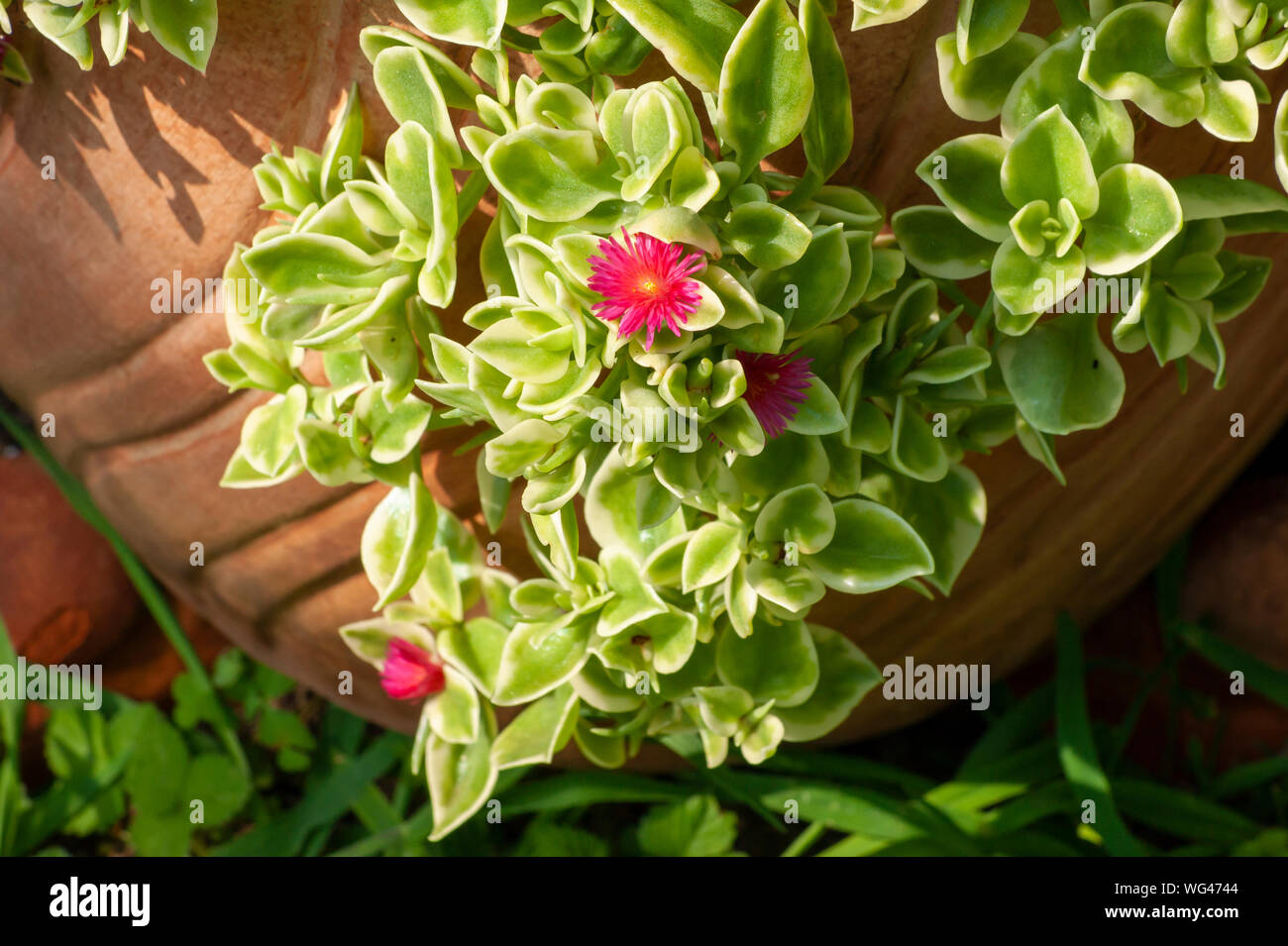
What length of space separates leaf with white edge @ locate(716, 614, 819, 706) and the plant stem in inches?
28.1

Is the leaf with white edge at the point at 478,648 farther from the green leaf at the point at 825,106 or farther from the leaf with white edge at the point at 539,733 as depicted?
the green leaf at the point at 825,106

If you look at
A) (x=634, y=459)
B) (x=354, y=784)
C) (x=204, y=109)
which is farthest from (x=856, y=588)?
(x=354, y=784)

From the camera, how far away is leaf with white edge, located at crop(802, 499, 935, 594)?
689 millimetres

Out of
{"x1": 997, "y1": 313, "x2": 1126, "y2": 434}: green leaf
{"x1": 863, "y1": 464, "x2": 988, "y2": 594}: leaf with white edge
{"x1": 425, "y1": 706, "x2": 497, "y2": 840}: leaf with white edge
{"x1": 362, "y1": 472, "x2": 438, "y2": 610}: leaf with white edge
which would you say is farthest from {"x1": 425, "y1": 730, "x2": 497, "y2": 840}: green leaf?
{"x1": 997, "y1": 313, "x2": 1126, "y2": 434}: green leaf

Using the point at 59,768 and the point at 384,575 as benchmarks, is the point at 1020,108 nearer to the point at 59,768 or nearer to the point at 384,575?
the point at 384,575

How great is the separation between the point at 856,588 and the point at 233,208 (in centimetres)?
49

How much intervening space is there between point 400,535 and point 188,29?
34cm

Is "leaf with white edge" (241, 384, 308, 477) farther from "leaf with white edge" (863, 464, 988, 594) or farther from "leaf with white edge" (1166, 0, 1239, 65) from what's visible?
"leaf with white edge" (1166, 0, 1239, 65)

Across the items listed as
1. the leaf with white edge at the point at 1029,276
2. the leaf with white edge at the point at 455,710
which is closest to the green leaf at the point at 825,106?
the leaf with white edge at the point at 1029,276

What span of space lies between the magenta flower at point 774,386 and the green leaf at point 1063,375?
146 mm

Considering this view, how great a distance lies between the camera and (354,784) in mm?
1191

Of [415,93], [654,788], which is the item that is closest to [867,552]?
[415,93]

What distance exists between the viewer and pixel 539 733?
815 millimetres

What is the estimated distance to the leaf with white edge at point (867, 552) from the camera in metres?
0.69
